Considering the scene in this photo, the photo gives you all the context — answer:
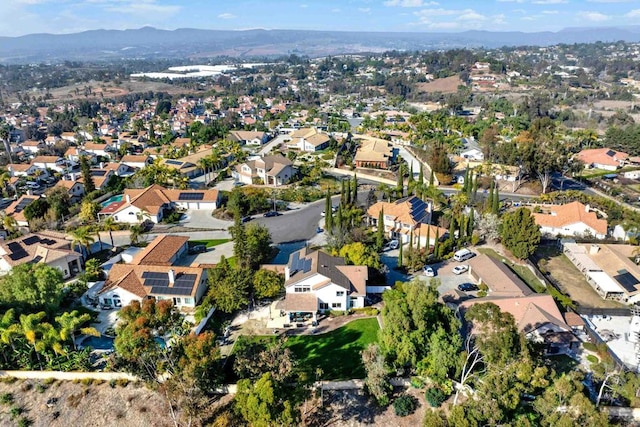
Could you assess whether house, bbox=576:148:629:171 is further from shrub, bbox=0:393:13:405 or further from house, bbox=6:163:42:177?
house, bbox=6:163:42:177

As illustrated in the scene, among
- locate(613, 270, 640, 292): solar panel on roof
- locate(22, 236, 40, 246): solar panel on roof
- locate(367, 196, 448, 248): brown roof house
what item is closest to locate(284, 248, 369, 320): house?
locate(367, 196, 448, 248): brown roof house

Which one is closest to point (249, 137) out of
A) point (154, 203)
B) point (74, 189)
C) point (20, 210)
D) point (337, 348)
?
point (74, 189)

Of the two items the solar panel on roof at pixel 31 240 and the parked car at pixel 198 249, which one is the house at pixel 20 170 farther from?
the parked car at pixel 198 249

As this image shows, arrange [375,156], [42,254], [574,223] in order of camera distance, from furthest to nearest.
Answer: [375,156]
[574,223]
[42,254]

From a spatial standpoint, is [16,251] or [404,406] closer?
[404,406]

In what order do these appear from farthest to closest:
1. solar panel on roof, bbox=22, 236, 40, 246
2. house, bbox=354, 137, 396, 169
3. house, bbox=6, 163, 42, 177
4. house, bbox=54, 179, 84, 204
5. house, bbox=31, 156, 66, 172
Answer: house, bbox=31, 156, 66, 172 → house, bbox=6, 163, 42, 177 → house, bbox=354, 137, 396, 169 → house, bbox=54, 179, 84, 204 → solar panel on roof, bbox=22, 236, 40, 246

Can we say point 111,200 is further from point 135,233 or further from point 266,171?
point 266,171
